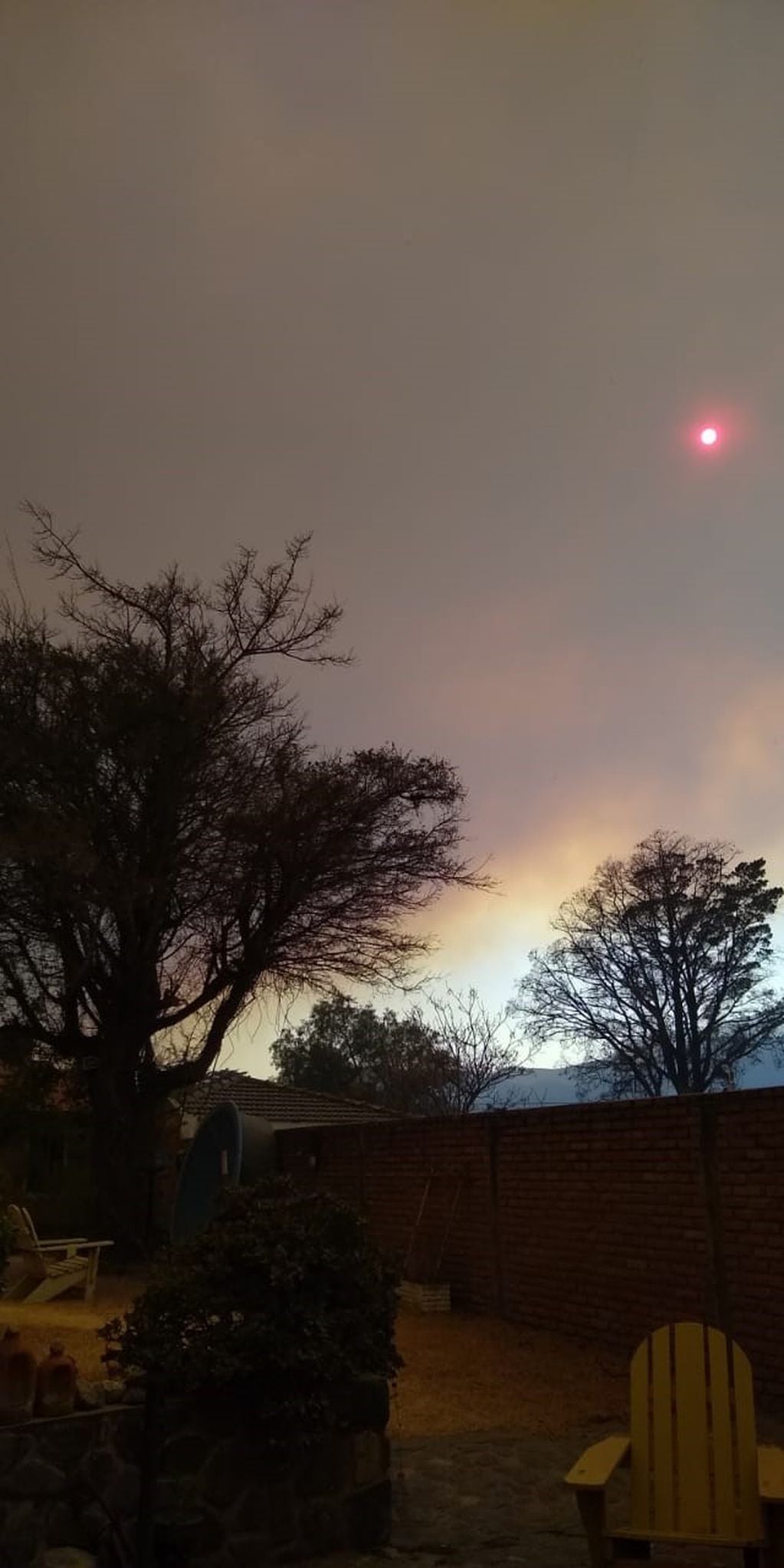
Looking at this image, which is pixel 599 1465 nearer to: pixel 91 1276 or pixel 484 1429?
pixel 484 1429

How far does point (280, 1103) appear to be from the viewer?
94.5 ft

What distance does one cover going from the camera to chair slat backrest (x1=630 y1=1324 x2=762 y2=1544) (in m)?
4.02

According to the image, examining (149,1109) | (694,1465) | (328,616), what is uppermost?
(328,616)

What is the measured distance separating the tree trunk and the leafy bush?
12.3m

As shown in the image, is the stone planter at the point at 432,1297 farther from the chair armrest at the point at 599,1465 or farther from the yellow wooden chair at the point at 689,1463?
the chair armrest at the point at 599,1465

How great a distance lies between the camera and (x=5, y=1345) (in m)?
4.56

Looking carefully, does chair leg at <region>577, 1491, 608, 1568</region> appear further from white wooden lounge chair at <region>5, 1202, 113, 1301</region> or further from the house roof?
the house roof

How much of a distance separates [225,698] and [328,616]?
2138mm

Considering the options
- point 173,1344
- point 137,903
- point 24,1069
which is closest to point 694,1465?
point 173,1344

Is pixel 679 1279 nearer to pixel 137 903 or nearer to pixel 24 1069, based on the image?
pixel 137 903

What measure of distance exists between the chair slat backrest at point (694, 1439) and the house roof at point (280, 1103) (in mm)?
22818

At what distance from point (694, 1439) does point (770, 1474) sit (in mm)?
381

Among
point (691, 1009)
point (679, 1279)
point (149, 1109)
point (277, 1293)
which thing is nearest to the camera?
point (277, 1293)

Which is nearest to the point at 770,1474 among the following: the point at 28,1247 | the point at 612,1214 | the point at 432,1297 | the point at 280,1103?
the point at 612,1214
